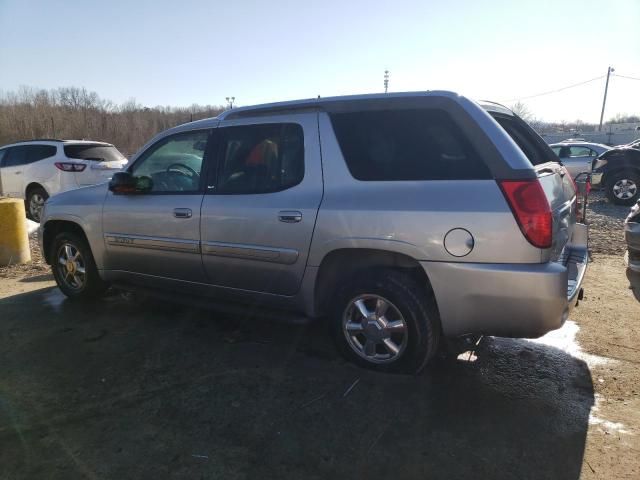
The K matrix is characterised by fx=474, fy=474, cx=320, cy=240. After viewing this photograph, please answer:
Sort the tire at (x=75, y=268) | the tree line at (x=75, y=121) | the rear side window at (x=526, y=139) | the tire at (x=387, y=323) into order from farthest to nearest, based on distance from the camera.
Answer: the tree line at (x=75, y=121)
the tire at (x=75, y=268)
the rear side window at (x=526, y=139)
the tire at (x=387, y=323)

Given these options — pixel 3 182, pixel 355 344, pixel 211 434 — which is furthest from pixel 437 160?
pixel 3 182

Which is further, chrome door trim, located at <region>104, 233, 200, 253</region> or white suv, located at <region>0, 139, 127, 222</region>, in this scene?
white suv, located at <region>0, 139, 127, 222</region>

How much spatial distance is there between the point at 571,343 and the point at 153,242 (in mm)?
3610

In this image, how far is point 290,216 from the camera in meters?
3.38

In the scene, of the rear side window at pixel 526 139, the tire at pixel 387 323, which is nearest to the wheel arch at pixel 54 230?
the tire at pixel 387 323

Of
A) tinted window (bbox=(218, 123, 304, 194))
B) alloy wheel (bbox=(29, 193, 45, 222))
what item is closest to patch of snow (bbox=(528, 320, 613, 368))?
tinted window (bbox=(218, 123, 304, 194))

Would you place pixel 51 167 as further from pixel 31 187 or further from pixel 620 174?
pixel 620 174

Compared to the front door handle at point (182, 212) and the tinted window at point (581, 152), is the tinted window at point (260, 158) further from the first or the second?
the tinted window at point (581, 152)

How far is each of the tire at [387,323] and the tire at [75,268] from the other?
2.81m

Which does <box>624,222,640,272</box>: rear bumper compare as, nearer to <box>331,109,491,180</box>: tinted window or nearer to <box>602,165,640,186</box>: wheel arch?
<box>331,109,491,180</box>: tinted window

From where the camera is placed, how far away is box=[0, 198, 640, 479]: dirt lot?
2.44 m

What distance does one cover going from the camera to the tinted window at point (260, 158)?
3.49 meters

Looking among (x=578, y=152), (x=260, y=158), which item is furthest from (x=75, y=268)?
(x=578, y=152)

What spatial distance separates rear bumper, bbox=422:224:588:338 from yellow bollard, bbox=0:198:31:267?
6111 mm
